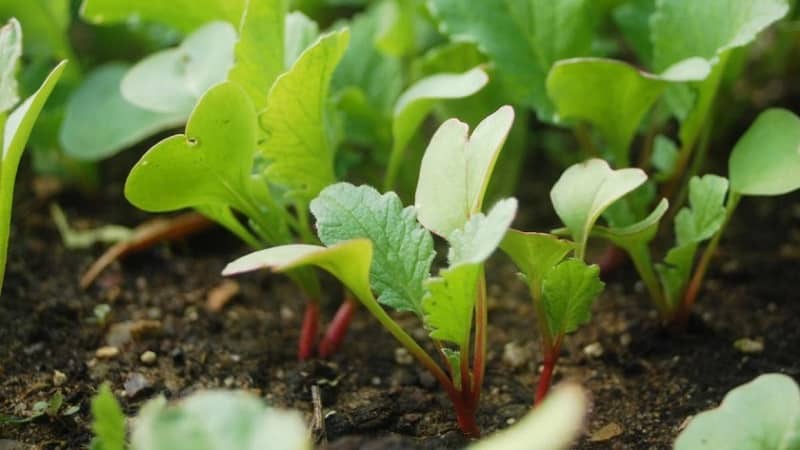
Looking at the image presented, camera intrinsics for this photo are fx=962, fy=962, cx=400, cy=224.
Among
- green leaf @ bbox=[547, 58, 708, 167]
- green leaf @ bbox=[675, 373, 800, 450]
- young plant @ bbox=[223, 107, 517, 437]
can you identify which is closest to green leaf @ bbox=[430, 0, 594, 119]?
green leaf @ bbox=[547, 58, 708, 167]

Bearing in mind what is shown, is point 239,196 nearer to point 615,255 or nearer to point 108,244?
point 108,244

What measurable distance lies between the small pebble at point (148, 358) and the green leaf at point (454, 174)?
38 cm

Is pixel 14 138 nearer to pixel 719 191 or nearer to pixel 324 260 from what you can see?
pixel 324 260

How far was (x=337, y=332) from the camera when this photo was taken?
113 cm

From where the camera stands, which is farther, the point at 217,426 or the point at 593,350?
the point at 593,350

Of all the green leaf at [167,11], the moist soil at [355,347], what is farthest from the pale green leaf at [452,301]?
the green leaf at [167,11]

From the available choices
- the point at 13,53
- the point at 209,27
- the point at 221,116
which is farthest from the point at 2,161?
the point at 209,27

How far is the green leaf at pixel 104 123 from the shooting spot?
4.25 feet

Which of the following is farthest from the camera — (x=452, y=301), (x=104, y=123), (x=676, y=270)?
(x=104, y=123)

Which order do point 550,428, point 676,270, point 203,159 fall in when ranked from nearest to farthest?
point 550,428 < point 203,159 < point 676,270

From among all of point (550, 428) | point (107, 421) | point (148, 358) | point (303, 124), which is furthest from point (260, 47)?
point (550, 428)

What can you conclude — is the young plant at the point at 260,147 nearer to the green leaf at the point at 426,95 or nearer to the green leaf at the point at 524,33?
the green leaf at the point at 426,95

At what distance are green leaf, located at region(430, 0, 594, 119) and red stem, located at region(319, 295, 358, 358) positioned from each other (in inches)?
13.6

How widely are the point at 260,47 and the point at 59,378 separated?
1.37ft
